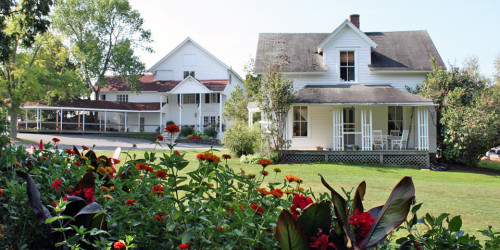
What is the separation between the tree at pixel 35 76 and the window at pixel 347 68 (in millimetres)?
21244

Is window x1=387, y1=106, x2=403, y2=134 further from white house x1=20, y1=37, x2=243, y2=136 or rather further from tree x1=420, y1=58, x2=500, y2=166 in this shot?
white house x1=20, y1=37, x2=243, y2=136

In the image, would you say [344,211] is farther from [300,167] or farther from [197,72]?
[197,72]

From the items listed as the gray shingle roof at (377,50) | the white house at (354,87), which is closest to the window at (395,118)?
the white house at (354,87)

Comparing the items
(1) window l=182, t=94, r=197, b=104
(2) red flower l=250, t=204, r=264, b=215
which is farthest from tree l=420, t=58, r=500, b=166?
(1) window l=182, t=94, r=197, b=104

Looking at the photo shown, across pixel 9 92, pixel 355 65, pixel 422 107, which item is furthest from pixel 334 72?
pixel 9 92

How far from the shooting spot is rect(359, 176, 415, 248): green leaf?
6.46 feet

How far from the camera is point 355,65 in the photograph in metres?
21.2

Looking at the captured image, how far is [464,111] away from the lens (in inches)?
717

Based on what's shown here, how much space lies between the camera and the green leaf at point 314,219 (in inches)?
89.4

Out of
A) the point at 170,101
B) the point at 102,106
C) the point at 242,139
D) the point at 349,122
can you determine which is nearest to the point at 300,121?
the point at 349,122

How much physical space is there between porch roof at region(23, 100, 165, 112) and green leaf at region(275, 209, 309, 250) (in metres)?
38.6

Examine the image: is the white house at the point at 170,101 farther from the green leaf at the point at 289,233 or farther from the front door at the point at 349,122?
the green leaf at the point at 289,233

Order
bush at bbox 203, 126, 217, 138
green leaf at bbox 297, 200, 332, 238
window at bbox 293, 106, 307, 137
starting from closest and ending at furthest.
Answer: green leaf at bbox 297, 200, 332, 238 < window at bbox 293, 106, 307, 137 < bush at bbox 203, 126, 217, 138

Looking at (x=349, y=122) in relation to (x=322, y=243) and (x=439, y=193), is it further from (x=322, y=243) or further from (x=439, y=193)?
(x=322, y=243)
